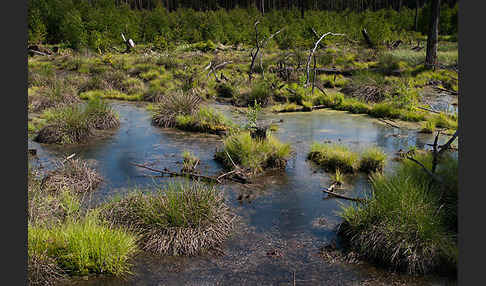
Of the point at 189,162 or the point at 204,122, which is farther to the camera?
the point at 204,122

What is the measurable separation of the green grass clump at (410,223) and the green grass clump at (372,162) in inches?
95.3

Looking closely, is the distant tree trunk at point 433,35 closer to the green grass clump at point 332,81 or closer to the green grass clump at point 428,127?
the green grass clump at point 332,81

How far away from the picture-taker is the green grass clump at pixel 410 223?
539cm

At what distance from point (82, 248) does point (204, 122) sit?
7.61m

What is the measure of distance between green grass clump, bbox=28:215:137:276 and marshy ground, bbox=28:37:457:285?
17 cm

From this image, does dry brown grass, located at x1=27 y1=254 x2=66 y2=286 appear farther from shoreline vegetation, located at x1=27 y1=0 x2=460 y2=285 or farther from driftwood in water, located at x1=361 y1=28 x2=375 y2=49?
driftwood in water, located at x1=361 y1=28 x2=375 y2=49

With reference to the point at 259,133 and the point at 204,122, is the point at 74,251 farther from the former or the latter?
the point at 204,122

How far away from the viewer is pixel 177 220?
Answer: 6.02 meters

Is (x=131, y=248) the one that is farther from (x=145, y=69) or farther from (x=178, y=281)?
(x=145, y=69)

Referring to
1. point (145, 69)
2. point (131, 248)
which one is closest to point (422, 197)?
point (131, 248)

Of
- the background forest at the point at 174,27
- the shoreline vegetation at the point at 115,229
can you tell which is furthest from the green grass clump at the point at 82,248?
the background forest at the point at 174,27

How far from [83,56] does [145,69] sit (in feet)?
16.9

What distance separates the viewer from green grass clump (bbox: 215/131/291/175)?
29.1 ft

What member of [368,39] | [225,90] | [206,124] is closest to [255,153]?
[206,124]
